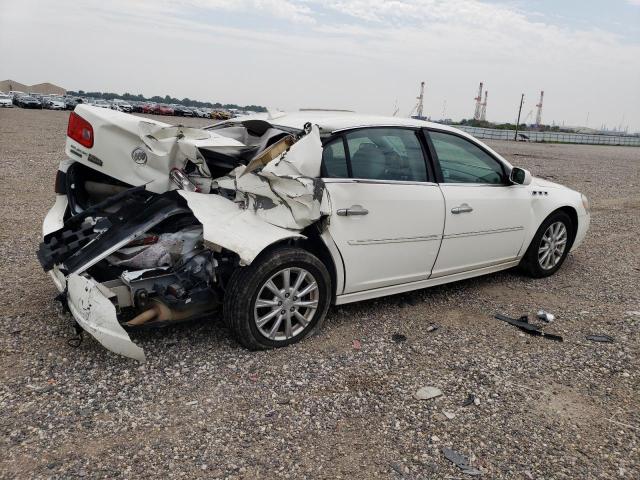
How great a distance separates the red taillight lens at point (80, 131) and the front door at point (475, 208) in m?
2.66

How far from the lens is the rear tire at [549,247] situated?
5.34 metres

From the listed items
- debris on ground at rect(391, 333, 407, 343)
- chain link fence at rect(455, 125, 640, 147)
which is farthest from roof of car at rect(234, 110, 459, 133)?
chain link fence at rect(455, 125, 640, 147)

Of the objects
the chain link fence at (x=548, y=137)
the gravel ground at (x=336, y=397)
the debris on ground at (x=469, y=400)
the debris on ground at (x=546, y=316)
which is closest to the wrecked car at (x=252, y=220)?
the gravel ground at (x=336, y=397)

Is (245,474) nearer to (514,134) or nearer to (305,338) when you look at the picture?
(305,338)

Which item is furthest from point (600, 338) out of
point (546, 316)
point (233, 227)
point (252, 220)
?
point (233, 227)

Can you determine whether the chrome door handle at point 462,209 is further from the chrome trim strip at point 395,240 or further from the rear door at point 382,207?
the chrome trim strip at point 395,240

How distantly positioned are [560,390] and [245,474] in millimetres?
2130

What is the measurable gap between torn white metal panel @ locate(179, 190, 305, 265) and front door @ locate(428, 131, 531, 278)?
1511mm

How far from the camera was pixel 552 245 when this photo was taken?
5.50m

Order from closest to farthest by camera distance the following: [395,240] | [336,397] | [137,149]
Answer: [336,397]
[137,149]
[395,240]

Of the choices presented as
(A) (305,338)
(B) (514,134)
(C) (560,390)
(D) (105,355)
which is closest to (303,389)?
(A) (305,338)

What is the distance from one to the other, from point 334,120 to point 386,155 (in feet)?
1.61

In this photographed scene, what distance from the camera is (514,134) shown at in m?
47.7

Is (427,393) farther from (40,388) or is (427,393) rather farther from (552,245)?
(552,245)
